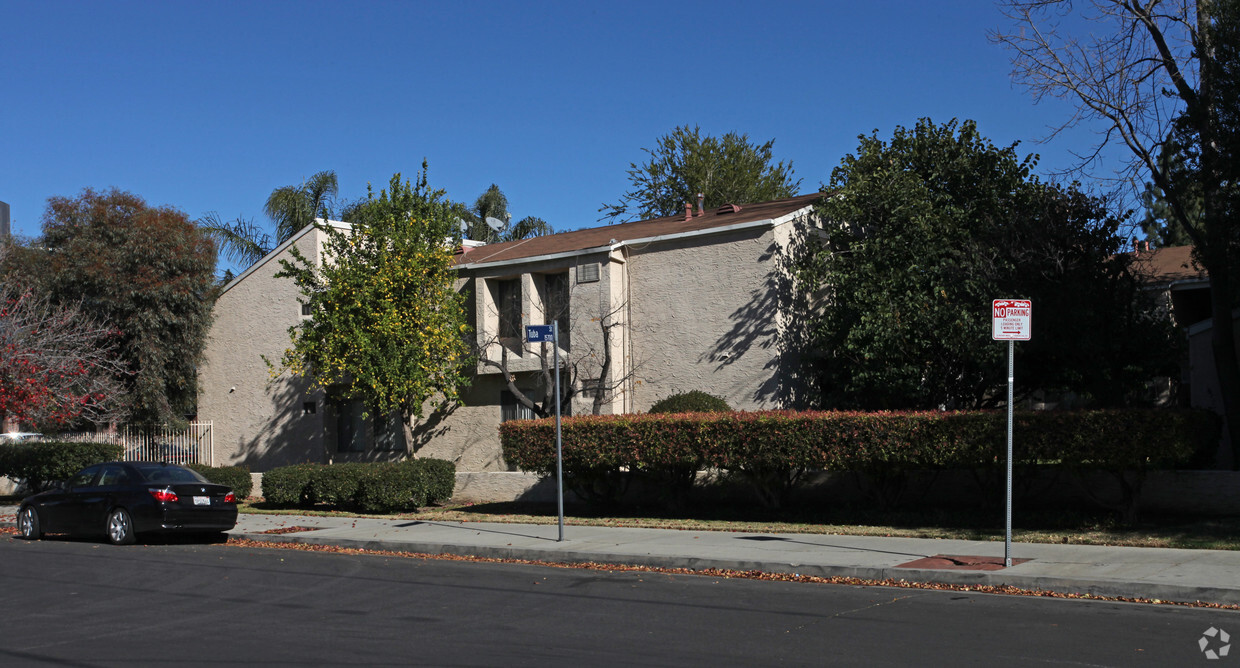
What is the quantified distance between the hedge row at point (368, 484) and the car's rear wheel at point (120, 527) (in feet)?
16.4

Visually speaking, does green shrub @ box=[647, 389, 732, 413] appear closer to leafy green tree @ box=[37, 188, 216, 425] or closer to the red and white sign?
the red and white sign

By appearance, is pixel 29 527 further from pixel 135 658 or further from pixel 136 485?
pixel 135 658

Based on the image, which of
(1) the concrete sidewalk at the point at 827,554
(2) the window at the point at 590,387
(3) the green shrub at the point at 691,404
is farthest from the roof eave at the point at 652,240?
(1) the concrete sidewalk at the point at 827,554

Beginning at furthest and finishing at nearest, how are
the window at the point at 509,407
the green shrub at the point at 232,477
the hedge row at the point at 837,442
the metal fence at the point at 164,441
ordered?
the metal fence at the point at 164,441 < the window at the point at 509,407 < the green shrub at the point at 232,477 < the hedge row at the point at 837,442

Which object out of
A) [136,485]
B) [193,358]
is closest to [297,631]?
[136,485]

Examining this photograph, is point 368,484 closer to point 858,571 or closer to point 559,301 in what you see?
point 559,301

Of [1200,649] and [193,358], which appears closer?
[1200,649]

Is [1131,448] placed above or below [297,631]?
above

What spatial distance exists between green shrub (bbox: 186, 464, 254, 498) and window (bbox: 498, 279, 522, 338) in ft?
22.6

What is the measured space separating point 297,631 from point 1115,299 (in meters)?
13.7

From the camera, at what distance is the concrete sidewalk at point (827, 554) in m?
10.0

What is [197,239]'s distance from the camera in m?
29.2

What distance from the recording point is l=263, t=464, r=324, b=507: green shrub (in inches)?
840

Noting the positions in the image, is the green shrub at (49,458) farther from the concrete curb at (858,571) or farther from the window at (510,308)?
the concrete curb at (858,571)
